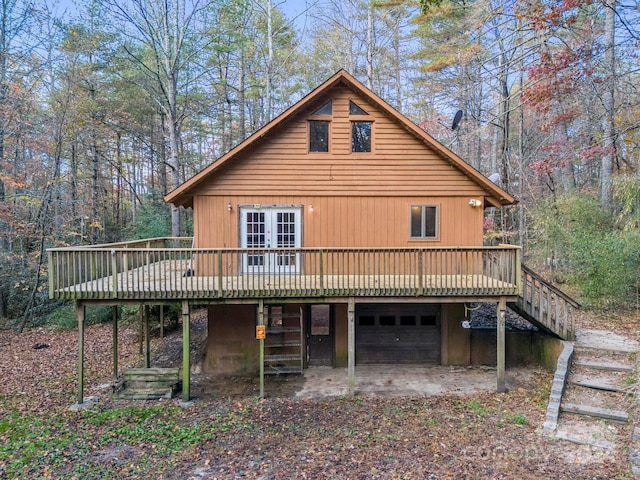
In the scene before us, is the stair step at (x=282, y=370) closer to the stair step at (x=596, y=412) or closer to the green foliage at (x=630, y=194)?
the stair step at (x=596, y=412)

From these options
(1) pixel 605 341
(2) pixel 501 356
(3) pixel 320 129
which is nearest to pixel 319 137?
(3) pixel 320 129

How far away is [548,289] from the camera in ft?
31.0

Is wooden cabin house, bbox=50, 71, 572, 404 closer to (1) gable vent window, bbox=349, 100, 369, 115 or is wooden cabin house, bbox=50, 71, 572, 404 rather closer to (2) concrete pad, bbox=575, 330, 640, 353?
(1) gable vent window, bbox=349, 100, 369, 115

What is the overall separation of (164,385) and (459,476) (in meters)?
6.63

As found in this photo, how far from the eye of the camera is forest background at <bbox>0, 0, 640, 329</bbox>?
40.8ft

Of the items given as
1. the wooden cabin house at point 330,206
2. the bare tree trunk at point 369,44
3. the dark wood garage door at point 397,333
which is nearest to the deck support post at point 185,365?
the wooden cabin house at point 330,206

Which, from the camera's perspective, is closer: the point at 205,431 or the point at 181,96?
the point at 205,431

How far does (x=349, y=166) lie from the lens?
10.6m

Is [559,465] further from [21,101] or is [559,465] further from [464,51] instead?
[21,101]

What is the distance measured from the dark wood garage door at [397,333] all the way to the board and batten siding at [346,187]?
1957mm

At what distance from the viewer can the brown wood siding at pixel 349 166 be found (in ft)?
34.2

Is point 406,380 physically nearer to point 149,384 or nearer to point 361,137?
point 149,384

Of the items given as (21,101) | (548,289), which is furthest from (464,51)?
(21,101)

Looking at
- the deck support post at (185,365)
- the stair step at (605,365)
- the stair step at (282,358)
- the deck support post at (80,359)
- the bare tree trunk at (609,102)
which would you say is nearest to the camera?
the stair step at (605,365)
